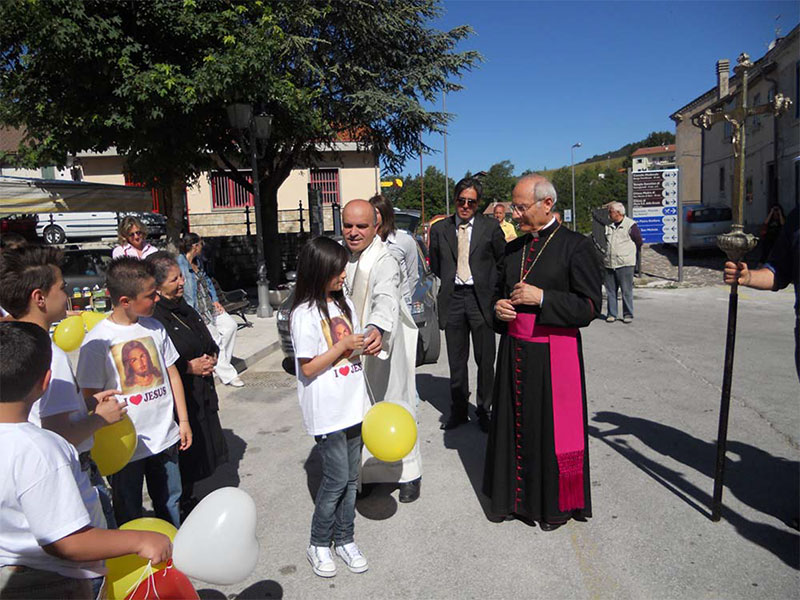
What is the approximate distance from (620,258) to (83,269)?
35.1ft

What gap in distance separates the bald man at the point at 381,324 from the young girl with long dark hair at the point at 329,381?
190 millimetres

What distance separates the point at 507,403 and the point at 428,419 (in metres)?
2.19

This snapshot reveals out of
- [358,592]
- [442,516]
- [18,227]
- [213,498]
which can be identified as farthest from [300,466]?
[18,227]

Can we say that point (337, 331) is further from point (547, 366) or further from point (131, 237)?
point (131, 237)

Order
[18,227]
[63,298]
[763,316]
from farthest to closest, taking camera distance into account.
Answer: [18,227], [763,316], [63,298]

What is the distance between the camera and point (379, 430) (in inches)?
118

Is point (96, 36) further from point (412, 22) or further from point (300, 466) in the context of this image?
point (412, 22)

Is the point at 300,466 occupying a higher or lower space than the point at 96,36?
lower

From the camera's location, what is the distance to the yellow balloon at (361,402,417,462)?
3.01m

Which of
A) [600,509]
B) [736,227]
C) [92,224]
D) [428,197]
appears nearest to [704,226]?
[736,227]

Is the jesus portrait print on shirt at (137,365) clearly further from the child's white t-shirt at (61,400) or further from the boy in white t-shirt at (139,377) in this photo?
the child's white t-shirt at (61,400)

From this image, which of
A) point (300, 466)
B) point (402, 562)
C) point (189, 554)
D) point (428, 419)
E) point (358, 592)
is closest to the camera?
point (189, 554)

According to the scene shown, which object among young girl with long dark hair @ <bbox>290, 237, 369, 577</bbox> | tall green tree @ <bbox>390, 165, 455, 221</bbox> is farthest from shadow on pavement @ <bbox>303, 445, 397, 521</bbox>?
tall green tree @ <bbox>390, 165, 455, 221</bbox>

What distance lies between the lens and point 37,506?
157 centimetres
